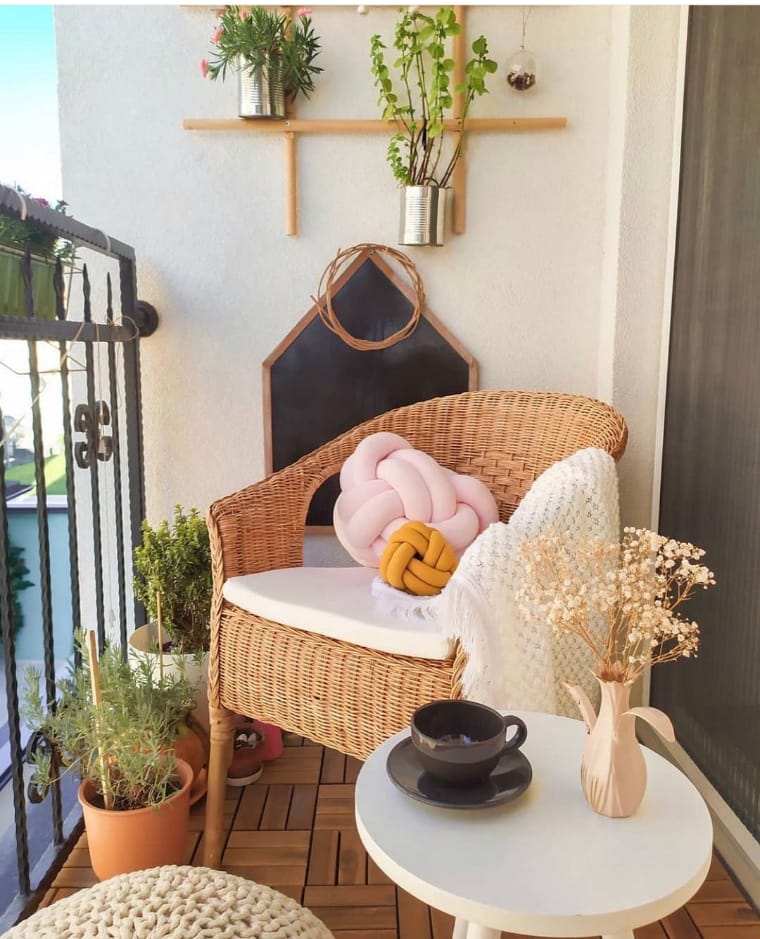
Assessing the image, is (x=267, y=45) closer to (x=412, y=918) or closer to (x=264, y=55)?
(x=264, y=55)

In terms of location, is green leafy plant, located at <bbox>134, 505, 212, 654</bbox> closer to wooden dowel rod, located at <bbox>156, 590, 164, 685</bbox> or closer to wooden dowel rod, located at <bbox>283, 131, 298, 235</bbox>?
wooden dowel rod, located at <bbox>156, 590, 164, 685</bbox>

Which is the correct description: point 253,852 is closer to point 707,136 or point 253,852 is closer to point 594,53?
point 707,136

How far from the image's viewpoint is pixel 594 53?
1.92m

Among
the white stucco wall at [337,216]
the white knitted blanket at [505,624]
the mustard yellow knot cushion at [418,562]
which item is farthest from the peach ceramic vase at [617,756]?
the white stucco wall at [337,216]

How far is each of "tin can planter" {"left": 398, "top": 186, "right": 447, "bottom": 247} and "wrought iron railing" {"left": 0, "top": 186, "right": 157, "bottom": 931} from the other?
0.67 metres

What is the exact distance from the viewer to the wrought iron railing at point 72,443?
51.8 inches

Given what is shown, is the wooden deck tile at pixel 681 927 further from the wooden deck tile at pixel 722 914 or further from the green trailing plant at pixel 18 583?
the green trailing plant at pixel 18 583

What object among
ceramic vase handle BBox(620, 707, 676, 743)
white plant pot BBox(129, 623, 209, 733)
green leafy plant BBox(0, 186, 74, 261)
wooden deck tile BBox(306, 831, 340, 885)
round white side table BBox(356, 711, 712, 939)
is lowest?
wooden deck tile BBox(306, 831, 340, 885)

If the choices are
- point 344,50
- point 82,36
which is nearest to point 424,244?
point 344,50

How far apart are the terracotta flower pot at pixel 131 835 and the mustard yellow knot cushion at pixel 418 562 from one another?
21.3 inches

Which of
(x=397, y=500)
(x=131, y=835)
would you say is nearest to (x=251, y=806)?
(x=131, y=835)

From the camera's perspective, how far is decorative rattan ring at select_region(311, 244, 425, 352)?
1.98m

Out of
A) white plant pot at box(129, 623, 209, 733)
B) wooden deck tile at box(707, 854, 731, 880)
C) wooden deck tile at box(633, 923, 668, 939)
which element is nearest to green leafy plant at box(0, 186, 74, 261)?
white plant pot at box(129, 623, 209, 733)

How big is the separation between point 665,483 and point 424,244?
2.60ft
